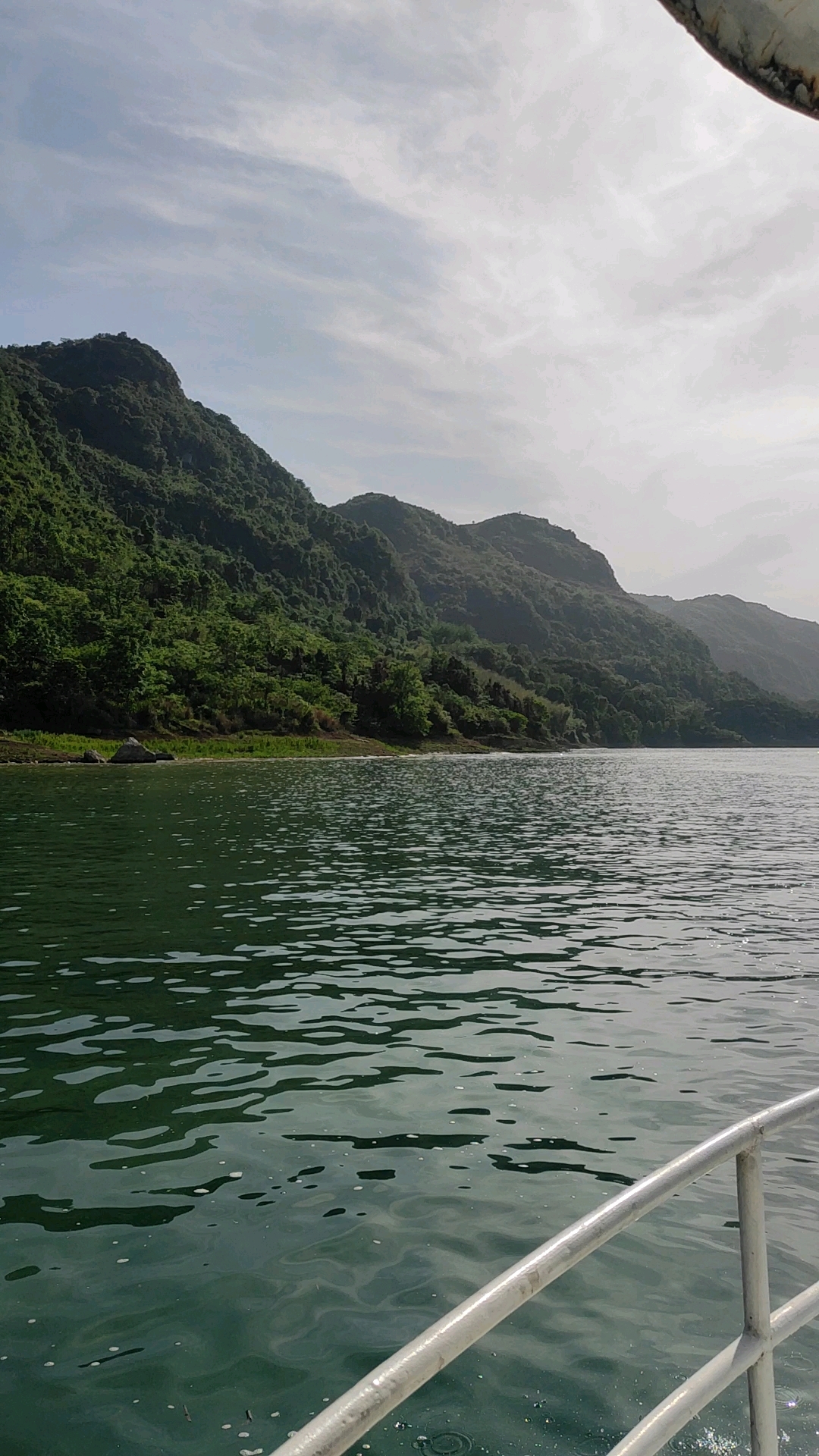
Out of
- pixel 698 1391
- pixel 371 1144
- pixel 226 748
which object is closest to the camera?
pixel 698 1391

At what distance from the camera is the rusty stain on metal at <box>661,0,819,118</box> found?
8.49 ft

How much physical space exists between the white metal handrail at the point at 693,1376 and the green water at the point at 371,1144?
10.6 feet

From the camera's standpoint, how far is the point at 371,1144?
339 inches

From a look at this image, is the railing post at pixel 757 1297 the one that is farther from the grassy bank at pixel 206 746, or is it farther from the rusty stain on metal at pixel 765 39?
the grassy bank at pixel 206 746

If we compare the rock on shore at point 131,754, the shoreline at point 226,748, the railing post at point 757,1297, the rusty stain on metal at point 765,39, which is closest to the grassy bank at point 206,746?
the shoreline at point 226,748

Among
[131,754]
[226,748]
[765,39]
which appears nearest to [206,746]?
[226,748]

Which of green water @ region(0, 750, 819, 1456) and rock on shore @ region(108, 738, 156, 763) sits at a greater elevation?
rock on shore @ region(108, 738, 156, 763)

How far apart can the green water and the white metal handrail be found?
10.6 ft

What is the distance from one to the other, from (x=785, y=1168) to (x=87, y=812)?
113ft

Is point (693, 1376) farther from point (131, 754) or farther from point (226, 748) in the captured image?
point (226, 748)

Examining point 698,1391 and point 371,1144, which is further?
point 371,1144

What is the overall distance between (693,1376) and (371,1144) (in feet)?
22.1

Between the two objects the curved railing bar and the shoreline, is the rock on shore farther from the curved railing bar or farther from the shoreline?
the curved railing bar

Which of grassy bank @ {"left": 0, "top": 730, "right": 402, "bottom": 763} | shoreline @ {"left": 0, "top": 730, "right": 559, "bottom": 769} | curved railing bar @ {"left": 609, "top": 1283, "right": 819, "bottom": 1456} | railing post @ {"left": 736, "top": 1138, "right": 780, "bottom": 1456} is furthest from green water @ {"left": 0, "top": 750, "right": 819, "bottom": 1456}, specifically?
grassy bank @ {"left": 0, "top": 730, "right": 402, "bottom": 763}
